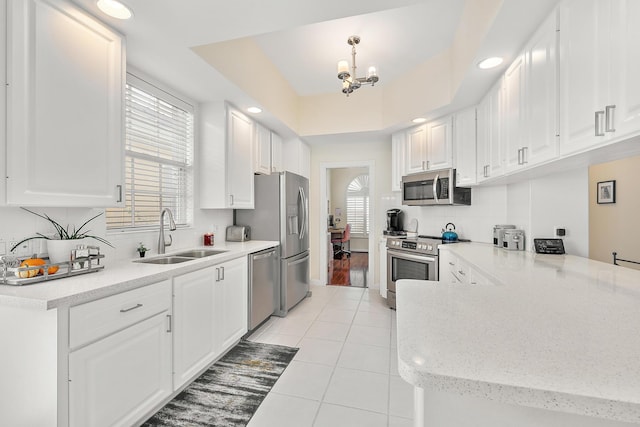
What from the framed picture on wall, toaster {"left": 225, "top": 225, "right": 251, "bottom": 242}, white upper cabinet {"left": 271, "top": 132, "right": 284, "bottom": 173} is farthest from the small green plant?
the framed picture on wall

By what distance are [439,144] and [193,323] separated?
3.24 metres

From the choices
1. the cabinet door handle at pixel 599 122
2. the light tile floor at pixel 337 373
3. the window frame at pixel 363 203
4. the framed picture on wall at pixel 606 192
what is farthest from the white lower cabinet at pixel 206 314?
the window frame at pixel 363 203

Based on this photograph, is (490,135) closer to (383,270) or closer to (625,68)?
(625,68)

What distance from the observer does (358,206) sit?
8641 millimetres

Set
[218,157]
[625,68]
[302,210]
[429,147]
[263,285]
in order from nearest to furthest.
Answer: [625,68] → [218,157] → [263,285] → [429,147] → [302,210]

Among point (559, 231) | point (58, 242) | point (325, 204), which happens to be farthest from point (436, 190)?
point (58, 242)

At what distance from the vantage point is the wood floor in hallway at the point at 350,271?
16.7ft

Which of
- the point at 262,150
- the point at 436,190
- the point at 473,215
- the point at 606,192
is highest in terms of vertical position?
the point at 262,150

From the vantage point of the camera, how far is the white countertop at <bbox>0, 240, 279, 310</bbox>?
1.19 metres

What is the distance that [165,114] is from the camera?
2.66 meters


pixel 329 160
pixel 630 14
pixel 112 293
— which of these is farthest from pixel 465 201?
pixel 112 293

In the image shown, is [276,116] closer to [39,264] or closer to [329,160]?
[329,160]

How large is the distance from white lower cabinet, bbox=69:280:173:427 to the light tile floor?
0.65 meters

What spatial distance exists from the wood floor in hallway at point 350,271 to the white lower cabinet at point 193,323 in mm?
2939
